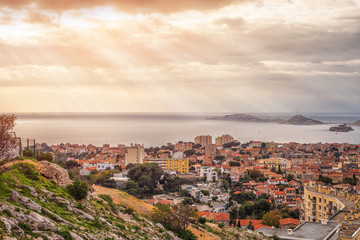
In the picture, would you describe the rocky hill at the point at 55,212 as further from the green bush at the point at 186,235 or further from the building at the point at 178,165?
the building at the point at 178,165

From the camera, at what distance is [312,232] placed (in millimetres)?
15922

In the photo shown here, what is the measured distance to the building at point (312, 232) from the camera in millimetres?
15094

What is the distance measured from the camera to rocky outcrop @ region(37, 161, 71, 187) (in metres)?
10.6

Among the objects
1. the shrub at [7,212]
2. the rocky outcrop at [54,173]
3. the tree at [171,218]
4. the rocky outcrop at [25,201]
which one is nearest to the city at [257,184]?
the rocky outcrop at [54,173]

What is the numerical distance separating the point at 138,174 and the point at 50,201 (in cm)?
2707

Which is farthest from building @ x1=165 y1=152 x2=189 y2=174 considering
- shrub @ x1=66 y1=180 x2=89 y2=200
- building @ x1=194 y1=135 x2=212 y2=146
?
shrub @ x1=66 y1=180 x2=89 y2=200

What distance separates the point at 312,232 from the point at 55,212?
38.9 ft

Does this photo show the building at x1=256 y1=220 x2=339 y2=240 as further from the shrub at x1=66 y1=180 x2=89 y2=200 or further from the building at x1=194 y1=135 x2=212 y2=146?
the building at x1=194 y1=135 x2=212 y2=146

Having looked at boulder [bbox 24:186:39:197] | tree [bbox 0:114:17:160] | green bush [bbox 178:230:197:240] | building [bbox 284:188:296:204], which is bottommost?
building [bbox 284:188:296:204]

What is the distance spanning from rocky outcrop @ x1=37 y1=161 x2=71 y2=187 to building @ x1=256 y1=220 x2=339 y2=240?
9.67 meters

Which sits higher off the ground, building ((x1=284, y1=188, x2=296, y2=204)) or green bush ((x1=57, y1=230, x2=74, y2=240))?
green bush ((x1=57, y1=230, x2=74, y2=240))

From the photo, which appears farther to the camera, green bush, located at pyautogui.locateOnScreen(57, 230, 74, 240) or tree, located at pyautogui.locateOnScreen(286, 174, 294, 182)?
tree, located at pyautogui.locateOnScreen(286, 174, 294, 182)

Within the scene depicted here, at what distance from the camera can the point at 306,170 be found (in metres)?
48.5

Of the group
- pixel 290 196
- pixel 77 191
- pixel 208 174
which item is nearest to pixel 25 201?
pixel 77 191
